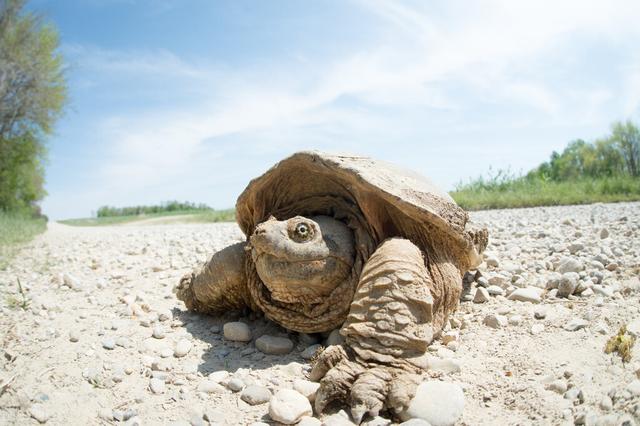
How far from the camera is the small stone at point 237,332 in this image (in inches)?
114

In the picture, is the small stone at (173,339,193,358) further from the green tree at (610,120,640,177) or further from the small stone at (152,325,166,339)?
the green tree at (610,120,640,177)

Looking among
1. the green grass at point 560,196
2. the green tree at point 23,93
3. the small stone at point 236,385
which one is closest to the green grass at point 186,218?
the green tree at point 23,93

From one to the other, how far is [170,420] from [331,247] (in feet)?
3.90

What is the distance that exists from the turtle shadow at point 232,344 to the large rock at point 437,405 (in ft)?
2.43

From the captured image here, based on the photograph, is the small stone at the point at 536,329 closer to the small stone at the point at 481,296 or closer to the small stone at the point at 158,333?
the small stone at the point at 481,296

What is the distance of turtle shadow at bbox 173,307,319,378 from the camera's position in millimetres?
2539

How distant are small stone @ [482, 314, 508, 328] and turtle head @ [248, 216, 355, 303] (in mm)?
1021

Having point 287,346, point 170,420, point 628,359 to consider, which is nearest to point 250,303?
Result: point 287,346

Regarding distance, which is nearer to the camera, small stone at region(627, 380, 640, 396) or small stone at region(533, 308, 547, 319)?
small stone at region(627, 380, 640, 396)

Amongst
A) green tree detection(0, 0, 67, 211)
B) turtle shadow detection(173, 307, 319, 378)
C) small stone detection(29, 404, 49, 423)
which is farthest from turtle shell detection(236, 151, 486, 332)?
green tree detection(0, 0, 67, 211)

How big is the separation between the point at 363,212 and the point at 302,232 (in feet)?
1.47

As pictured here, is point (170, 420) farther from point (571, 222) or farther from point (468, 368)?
point (571, 222)

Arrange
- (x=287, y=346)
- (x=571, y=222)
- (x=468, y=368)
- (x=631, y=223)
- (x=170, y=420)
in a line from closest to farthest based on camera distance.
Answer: (x=170, y=420) → (x=468, y=368) → (x=287, y=346) → (x=631, y=223) → (x=571, y=222)

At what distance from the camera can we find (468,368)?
227 centimetres
